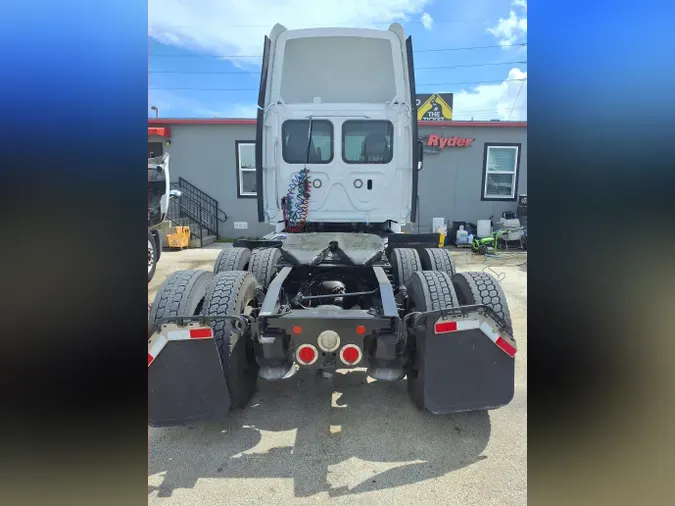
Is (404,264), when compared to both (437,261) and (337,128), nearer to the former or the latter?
(437,261)

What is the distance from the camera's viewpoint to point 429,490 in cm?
221

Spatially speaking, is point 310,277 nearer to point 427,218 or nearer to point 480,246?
point 480,246

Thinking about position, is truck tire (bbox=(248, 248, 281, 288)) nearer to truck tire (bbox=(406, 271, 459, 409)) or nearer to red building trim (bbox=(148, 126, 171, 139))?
truck tire (bbox=(406, 271, 459, 409))

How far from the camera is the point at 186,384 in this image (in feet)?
7.88

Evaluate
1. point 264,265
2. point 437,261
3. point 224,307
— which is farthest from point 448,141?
point 224,307

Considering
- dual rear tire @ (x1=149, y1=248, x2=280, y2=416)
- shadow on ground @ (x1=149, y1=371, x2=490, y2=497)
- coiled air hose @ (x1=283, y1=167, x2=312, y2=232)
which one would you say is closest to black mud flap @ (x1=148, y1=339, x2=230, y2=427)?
dual rear tire @ (x1=149, y1=248, x2=280, y2=416)

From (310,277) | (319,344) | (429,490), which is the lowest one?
(429,490)

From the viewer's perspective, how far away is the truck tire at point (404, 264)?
3721mm

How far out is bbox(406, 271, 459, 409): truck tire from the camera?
2.59 m

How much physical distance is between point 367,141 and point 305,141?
29.3 inches

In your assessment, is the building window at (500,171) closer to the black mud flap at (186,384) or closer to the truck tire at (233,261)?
the truck tire at (233,261)
